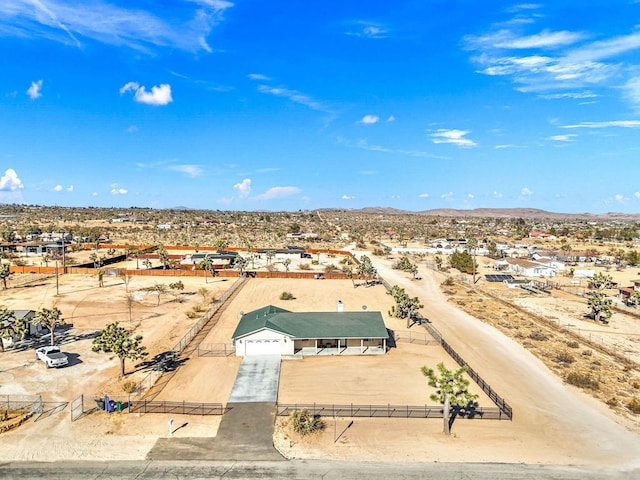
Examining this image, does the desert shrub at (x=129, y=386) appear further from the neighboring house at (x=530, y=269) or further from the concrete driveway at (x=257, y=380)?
the neighboring house at (x=530, y=269)

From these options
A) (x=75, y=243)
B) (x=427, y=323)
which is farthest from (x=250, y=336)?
(x=75, y=243)

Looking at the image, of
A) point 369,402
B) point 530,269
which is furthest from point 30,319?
point 530,269

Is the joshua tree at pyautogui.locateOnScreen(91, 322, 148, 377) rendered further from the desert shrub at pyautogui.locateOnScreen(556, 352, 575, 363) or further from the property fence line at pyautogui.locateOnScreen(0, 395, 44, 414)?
the desert shrub at pyautogui.locateOnScreen(556, 352, 575, 363)

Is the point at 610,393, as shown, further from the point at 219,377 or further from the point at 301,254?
the point at 301,254

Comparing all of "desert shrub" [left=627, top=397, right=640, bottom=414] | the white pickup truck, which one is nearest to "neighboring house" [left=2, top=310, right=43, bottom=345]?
the white pickup truck

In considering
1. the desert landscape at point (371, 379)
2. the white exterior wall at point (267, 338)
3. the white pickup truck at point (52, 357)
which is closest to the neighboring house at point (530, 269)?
the desert landscape at point (371, 379)

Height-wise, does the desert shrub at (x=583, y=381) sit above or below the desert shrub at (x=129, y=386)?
below

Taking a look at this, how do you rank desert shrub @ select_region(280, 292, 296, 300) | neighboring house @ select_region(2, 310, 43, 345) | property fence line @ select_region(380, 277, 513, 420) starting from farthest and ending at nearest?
desert shrub @ select_region(280, 292, 296, 300), neighboring house @ select_region(2, 310, 43, 345), property fence line @ select_region(380, 277, 513, 420)

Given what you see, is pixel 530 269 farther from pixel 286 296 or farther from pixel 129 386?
pixel 129 386
